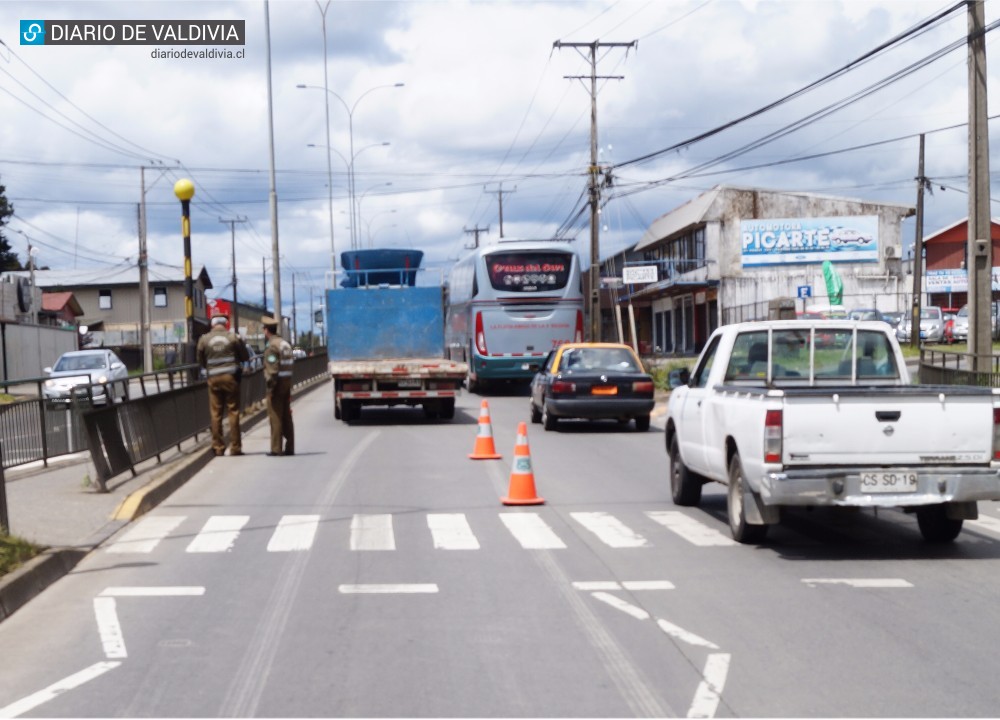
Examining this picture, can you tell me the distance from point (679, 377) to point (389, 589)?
5.23 meters

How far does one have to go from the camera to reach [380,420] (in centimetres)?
2653

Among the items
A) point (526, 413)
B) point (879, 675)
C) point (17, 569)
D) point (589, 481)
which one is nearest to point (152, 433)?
point (589, 481)

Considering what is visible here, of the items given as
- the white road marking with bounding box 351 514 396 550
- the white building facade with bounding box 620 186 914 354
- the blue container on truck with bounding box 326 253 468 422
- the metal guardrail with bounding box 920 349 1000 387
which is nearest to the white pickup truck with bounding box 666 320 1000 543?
the white road marking with bounding box 351 514 396 550

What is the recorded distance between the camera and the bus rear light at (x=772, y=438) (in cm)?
935

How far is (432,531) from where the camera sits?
1127 centimetres

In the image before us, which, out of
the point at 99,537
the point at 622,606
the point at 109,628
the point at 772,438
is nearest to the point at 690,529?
the point at 772,438

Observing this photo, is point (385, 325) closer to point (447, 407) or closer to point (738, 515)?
point (447, 407)

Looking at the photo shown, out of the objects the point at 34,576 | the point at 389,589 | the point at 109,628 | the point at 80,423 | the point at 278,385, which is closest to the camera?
the point at 109,628

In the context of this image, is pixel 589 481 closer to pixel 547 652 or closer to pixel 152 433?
pixel 152 433

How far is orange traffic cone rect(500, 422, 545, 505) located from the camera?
42.6 feet

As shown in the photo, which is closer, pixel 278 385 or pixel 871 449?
pixel 871 449

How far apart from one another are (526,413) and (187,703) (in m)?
22.7

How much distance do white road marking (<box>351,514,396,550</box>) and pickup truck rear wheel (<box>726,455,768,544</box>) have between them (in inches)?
114

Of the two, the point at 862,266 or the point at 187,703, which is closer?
the point at 187,703
